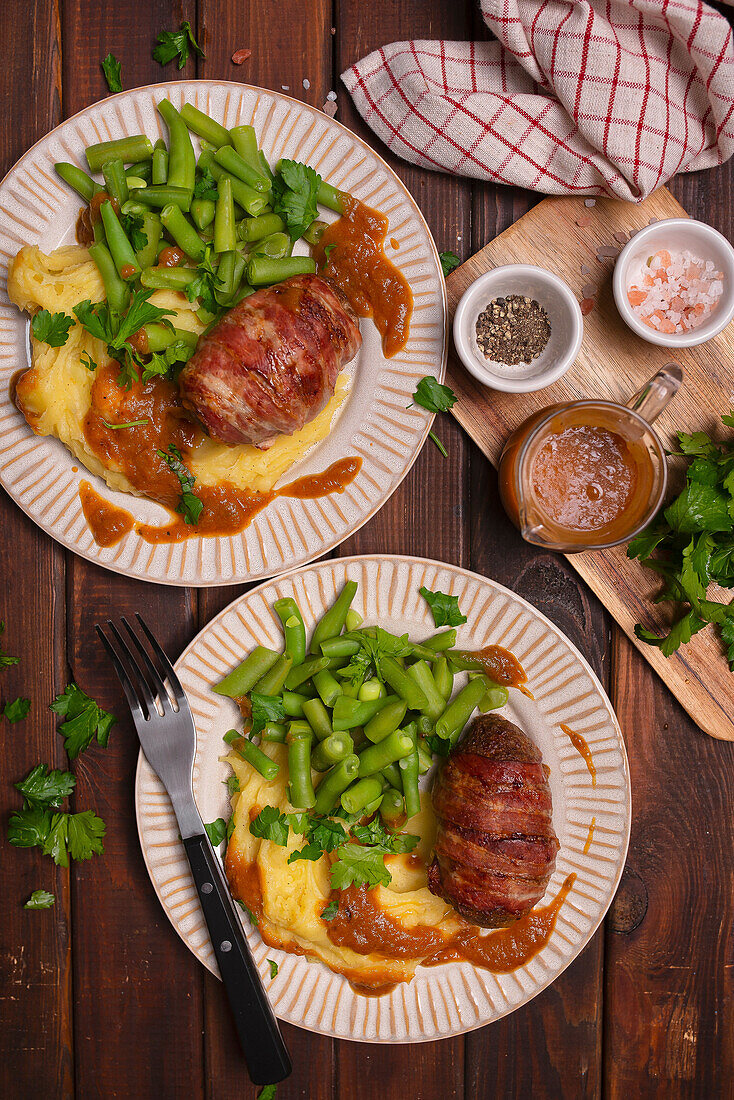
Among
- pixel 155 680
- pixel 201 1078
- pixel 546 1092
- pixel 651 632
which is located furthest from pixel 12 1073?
pixel 651 632

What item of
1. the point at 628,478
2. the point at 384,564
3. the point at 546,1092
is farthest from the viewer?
the point at 546,1092

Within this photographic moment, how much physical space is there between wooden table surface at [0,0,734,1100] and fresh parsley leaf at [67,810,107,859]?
0.05m

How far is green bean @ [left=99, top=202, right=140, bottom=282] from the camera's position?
8.15 ft

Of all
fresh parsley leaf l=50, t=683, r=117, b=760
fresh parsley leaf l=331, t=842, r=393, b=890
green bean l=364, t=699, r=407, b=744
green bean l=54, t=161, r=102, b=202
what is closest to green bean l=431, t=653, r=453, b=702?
green bean l=364, t=699, r=407, b=744

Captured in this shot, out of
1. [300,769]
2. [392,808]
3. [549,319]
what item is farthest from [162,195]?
[392,808]

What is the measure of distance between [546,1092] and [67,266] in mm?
3685

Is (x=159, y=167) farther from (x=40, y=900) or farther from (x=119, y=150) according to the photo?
(x=40, y=900)

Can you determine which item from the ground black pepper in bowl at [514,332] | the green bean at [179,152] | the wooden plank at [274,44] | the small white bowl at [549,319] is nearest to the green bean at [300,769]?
the small white bowl at [549,319]

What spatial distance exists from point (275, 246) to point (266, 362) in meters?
0.50

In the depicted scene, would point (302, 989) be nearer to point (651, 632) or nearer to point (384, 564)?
point (384, 564)

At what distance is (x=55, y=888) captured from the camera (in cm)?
289

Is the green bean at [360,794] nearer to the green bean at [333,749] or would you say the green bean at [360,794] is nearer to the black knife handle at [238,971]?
the green bean at [333,749]

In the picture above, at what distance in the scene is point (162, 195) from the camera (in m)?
2.51

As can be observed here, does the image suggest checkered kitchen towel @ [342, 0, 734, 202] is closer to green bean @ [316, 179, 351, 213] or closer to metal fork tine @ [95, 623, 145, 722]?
green bean @ [316, 179, 351, 213]
